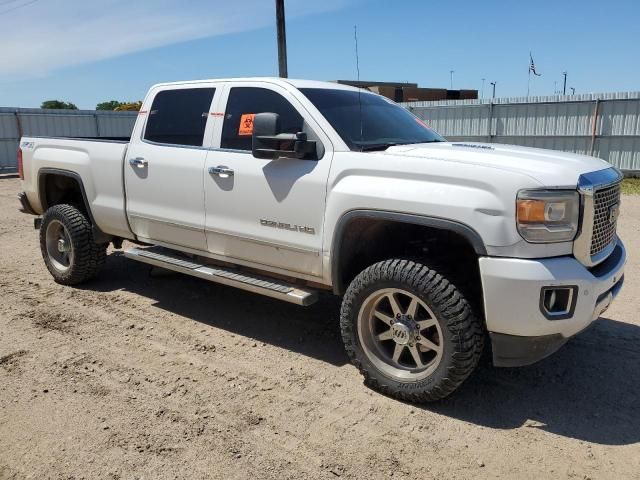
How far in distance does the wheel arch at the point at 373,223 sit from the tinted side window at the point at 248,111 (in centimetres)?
90

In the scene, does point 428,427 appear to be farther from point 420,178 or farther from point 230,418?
point 420,178

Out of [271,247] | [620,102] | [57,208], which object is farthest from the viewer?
[620,102]

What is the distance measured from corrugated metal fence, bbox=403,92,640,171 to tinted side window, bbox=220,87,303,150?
1531cm

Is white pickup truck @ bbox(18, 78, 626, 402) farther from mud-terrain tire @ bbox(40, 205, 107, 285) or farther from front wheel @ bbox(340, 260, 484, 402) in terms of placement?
mud-terrain tire @ bbox(40, 205, 107, 285)

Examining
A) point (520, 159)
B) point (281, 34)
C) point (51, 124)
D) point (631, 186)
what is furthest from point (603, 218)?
point (51, 124)

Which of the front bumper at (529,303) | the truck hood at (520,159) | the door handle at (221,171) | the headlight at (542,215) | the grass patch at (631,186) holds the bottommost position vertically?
the grass patch at (631,186)

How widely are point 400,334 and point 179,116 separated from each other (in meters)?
2.78

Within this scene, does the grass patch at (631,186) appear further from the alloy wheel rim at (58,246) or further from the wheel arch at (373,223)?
the alloy wheel rim at (58,246)

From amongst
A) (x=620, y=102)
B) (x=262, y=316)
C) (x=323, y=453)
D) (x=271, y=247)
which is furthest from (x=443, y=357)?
(x=620, y=102)

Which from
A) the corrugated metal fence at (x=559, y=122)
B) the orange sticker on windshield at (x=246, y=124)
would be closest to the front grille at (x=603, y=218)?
the orange sticker on windshield at (x=246, y=124)

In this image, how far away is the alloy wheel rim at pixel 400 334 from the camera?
3564 mm

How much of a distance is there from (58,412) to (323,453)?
170 cm

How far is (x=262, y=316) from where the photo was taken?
206 inches

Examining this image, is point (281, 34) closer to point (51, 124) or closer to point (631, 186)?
point (631, 186)
